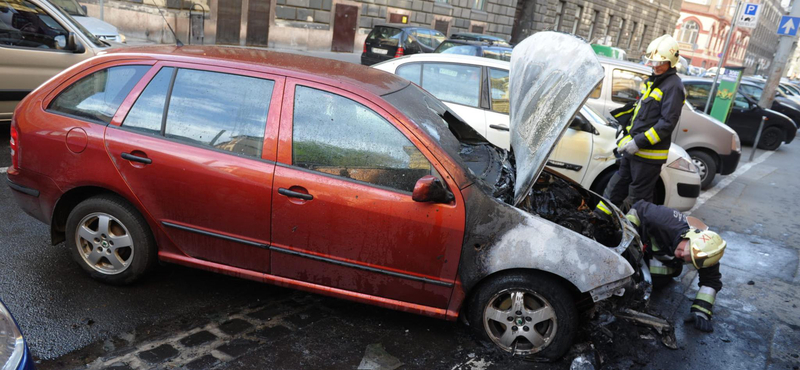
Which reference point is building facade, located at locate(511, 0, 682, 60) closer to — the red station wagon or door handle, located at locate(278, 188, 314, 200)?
the red station wagon

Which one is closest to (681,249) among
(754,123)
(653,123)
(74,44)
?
(653,123)

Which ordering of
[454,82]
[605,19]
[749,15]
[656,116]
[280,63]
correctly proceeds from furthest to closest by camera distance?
[605,19], [749,15], [454,82], [656,116], [280,63]

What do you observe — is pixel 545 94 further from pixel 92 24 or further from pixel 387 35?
pixel 387 35

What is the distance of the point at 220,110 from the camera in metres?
3.43

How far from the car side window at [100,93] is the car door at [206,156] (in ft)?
0.38

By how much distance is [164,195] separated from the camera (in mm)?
3469

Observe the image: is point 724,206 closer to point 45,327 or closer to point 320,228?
point 320,228

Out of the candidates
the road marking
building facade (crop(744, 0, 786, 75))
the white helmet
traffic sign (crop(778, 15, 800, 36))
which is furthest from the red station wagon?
building facade (crop(744, 0, 786, 75))

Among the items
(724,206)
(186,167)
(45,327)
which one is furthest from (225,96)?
(724,206)

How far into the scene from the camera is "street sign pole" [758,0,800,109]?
13539mm

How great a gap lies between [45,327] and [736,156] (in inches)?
354

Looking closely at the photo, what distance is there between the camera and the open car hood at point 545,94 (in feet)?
10.3

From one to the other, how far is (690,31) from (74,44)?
64805mm

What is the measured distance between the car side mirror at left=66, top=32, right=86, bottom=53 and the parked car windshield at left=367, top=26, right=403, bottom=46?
10877mm
